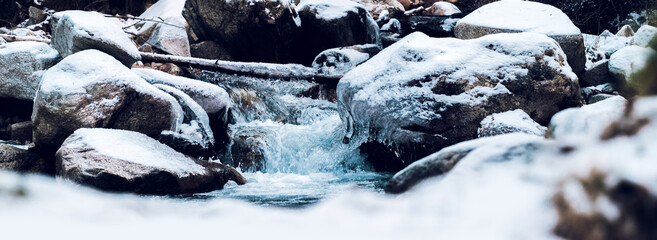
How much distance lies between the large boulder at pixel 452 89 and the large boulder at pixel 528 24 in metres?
1.82

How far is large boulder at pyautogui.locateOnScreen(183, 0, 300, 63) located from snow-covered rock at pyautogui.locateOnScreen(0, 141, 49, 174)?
19.5 ft

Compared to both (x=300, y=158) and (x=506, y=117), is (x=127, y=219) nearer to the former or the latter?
(x=506, y=117)

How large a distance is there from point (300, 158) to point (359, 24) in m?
5.77

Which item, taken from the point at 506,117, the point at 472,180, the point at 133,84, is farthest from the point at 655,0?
the point at 472,180

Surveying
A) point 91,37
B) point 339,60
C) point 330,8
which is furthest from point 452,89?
point 330,8

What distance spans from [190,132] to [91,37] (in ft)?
6.84

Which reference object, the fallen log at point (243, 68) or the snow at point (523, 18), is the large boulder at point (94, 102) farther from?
the snow at point (523, 18)

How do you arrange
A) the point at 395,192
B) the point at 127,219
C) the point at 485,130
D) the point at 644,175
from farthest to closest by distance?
the point at 485,130
the point at 395,192
the point at 127,219
the point at 644,175

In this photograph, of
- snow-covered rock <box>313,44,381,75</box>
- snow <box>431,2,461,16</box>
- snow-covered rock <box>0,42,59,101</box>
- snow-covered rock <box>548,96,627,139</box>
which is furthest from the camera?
snow <box>431,2,461,16</box>

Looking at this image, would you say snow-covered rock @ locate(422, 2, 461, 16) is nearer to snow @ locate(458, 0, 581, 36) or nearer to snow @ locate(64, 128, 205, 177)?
snow @ locate(458, 0, 581, 36)

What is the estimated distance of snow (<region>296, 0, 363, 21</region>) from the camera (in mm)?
11000

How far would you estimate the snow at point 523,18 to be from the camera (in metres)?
7.59

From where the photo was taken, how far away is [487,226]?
1.08 m

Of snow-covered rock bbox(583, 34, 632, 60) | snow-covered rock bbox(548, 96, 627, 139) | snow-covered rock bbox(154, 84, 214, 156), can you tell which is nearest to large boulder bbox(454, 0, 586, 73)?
snow-covered rock bbox(583, 34, 632, 60)
